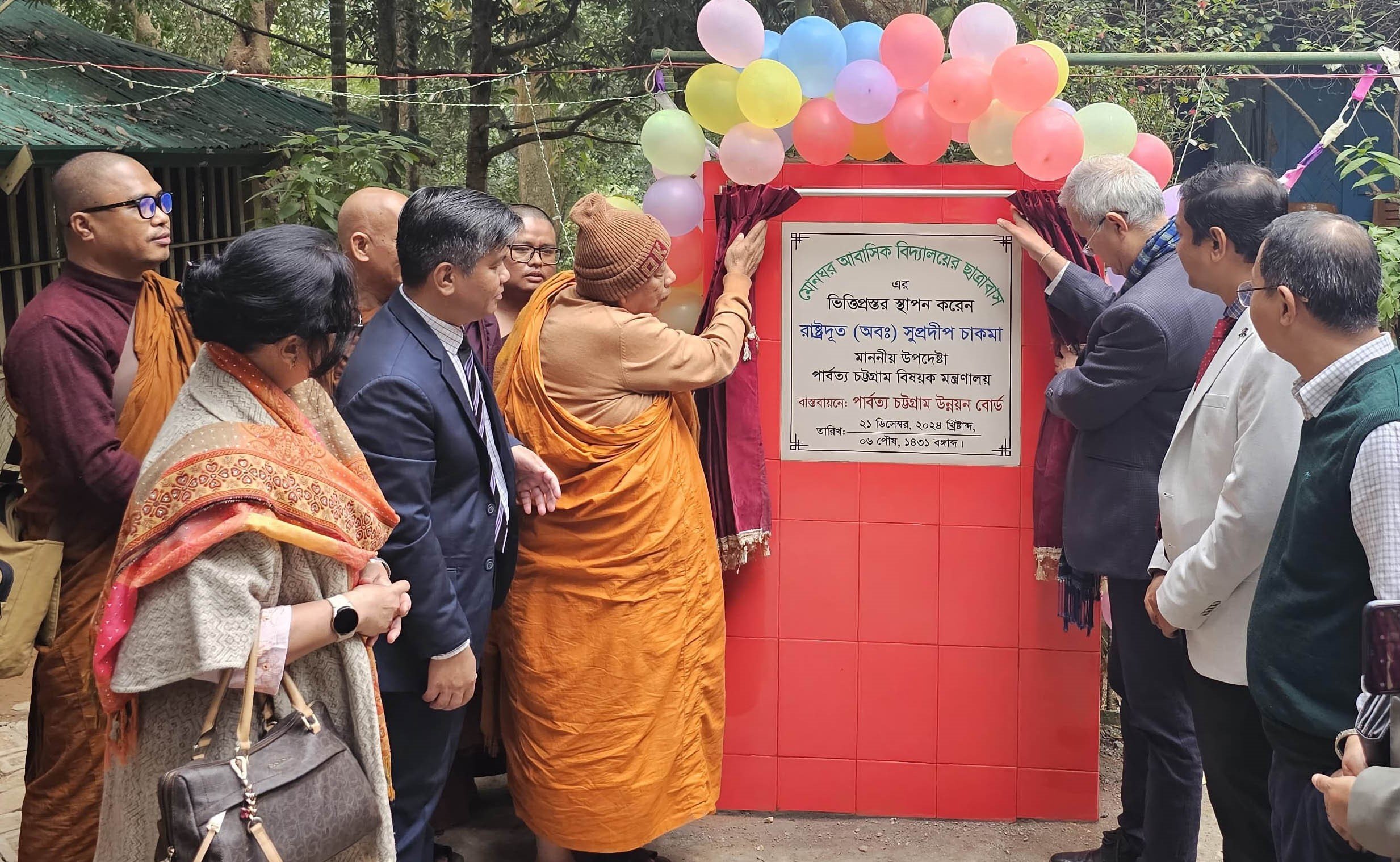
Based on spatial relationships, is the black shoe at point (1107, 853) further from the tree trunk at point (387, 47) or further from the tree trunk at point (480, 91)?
the tree trunk at point (387, 47)

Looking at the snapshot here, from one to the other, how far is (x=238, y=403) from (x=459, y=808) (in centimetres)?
217

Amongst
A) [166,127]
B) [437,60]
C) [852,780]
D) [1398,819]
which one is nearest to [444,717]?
[852,780]

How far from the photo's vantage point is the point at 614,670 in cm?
327

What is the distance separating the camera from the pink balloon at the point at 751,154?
136 inches

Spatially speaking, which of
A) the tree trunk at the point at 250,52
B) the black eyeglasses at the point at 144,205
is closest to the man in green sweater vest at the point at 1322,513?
the black eyeglasses at the point at 144,205

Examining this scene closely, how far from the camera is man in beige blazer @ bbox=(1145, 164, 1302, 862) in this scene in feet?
7.87

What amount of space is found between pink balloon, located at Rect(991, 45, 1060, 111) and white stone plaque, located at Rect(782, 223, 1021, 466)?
40 cm

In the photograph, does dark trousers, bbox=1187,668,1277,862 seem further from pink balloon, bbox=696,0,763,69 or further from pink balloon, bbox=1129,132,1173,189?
pink balloon, bbox=696,0,763,69

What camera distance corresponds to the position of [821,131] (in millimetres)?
3496

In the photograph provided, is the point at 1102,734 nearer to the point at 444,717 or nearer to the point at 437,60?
the point at 444,717

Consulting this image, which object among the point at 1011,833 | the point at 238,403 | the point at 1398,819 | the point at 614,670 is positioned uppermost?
the point at 238,403

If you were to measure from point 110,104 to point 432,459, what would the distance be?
140 inches

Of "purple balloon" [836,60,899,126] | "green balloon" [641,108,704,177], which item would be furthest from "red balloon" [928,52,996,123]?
"green balloon" [641,108,704,177]

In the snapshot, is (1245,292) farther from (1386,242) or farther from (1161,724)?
(1386,242)
